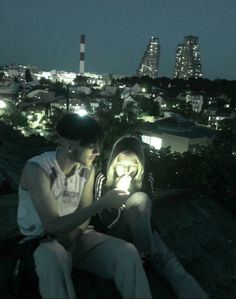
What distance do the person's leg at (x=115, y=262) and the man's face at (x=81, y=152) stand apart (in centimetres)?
60

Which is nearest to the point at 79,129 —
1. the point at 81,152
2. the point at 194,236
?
the point at 81,152

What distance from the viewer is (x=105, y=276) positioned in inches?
94.4

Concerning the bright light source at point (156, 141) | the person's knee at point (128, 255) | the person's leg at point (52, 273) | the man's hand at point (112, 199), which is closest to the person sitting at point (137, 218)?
the man's hand at point (112, 199)

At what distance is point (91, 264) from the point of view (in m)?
2.43

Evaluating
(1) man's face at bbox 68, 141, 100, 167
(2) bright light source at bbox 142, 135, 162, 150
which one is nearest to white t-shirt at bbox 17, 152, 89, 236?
(1) man's face at bbox 68, 141, 100, 167

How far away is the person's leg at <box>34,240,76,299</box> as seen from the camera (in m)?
1.98

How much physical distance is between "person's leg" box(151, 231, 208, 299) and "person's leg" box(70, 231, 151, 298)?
51cm

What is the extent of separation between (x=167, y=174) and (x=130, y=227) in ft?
9.17

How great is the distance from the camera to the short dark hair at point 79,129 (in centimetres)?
223

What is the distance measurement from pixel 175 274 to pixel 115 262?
2.07 feet

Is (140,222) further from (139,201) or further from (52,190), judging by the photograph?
(52,190)

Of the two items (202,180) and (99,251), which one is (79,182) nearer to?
(99,251)

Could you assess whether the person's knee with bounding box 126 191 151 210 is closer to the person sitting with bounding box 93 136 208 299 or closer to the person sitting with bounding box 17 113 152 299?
the person sitting with bounding box 93 136 208 299

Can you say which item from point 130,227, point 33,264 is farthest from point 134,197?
point 33,264
